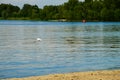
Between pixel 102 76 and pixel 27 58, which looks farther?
pixel 27 58

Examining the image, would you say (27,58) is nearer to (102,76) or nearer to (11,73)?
(11,73)

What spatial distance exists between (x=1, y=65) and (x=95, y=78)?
9390mm

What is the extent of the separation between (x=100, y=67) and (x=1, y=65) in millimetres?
6339

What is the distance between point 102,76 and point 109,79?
3.54 feet

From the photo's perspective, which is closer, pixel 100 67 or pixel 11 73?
pixel 11 73

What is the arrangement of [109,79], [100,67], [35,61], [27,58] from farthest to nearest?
[27,58]
[35,61]
[100,67]
[109,79]

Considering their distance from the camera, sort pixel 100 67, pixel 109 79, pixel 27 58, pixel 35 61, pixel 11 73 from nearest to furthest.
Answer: pixel 109 79 → pixel 11 73 → pixel 100 67 → pixel 35 61 → pixel 27 58

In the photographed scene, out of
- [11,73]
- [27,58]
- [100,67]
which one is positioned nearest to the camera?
[11,73]

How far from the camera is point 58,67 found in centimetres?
2439

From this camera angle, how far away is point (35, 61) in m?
27.5

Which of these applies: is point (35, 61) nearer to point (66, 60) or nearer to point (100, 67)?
point (66, 60)

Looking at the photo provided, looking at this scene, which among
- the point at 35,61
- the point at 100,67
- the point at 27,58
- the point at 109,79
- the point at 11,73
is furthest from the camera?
the point at 27,58

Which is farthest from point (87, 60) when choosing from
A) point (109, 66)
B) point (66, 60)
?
point (109, 66)

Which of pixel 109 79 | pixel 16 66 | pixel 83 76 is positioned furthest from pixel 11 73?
pixel 109 79
